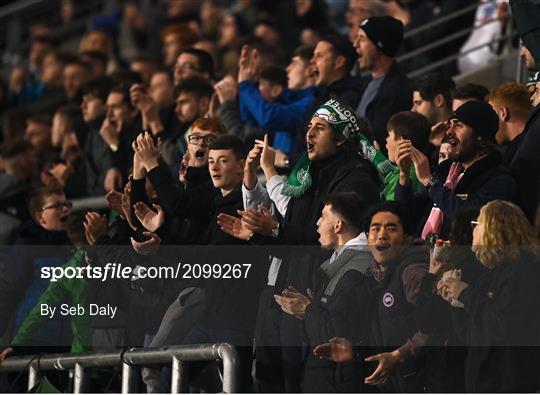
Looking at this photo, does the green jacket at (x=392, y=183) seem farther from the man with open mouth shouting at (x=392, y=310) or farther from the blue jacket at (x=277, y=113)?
the blue jacket at (x=277, y=113)

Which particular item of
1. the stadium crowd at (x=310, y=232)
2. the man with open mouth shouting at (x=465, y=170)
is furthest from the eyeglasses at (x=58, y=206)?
the man with open mouth shouting at (x=465, y=170)

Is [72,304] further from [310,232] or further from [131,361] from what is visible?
[310,232]

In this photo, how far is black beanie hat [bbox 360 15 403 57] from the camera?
12992 millimetres

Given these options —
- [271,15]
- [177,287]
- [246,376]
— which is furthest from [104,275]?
[271,15]

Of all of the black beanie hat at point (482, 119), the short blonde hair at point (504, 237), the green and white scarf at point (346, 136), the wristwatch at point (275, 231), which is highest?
the green and white scarf at point (346, 136)

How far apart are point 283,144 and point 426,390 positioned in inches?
157

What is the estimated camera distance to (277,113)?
13242mm

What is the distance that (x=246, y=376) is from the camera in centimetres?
1080

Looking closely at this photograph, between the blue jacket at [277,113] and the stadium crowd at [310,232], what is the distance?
2cm

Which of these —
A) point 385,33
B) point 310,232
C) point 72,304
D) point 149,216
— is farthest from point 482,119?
point 72,304

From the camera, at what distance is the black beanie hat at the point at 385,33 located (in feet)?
42.6

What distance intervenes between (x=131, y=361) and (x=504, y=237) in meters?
2.69

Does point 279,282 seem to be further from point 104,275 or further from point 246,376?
point 104,275

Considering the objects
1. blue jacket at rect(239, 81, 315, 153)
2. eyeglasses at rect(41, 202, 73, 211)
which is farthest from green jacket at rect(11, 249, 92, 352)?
blue jacket at rect(239, 81, 315, 153)
